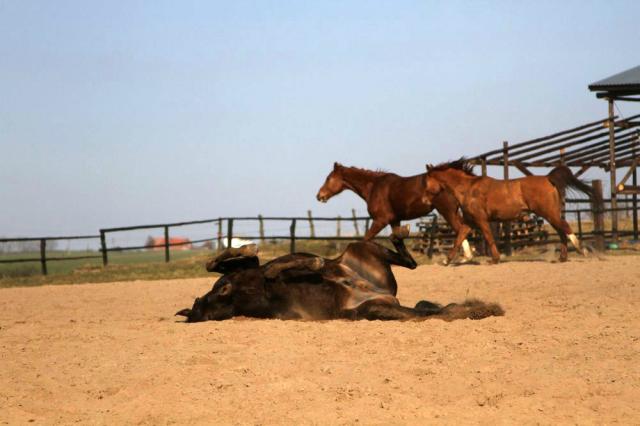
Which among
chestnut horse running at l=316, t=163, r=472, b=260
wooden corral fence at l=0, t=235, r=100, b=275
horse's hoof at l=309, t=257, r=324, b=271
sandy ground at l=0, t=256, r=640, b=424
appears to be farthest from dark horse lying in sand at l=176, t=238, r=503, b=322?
wooden corral fence at l=0, t=235, r=100, b=275

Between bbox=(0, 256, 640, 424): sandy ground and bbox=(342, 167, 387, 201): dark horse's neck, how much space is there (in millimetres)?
7883

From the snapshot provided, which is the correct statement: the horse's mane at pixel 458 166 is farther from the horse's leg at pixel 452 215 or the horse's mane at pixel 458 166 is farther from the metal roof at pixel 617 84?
the metal roof at pixel 617 84

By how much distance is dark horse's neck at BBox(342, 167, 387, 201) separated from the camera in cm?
1541

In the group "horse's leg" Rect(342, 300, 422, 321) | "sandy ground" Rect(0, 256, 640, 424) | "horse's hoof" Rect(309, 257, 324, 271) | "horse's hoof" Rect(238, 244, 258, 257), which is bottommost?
"sandy ground" Rect(0, 256, 640, 424)

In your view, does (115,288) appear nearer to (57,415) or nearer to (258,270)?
(258,270)

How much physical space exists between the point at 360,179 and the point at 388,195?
2.32ft

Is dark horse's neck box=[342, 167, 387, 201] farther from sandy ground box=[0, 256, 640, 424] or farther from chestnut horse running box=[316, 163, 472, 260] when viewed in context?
sandy ground box=[0, 256, 640, 424]

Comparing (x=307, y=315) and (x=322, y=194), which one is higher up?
(x=322, y=194)

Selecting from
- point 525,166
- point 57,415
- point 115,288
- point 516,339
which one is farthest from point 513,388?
point 525,166

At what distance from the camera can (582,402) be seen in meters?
4.05

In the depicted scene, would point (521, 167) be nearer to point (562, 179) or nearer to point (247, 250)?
point (562, 179)

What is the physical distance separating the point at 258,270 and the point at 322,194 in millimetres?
8802

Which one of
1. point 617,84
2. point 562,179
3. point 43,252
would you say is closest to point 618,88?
point 617,84

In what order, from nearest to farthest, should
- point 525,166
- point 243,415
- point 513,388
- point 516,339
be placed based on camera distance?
point 243,415
point 513,388
point 516,339
point 525,166
